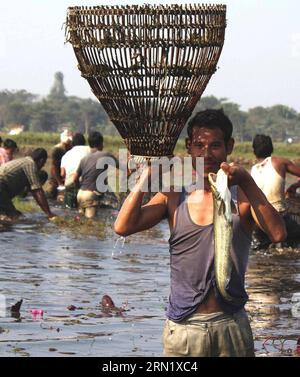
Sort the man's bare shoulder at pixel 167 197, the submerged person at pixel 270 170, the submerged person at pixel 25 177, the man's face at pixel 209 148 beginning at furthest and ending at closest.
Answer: the submerged person at pixel 25 177
the submerged person at pixel 270 170
the man's bare shoulder at pixel 167 197
the man's face at pixel 209 148

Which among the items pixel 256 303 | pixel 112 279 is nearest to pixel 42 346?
pixel 256 303

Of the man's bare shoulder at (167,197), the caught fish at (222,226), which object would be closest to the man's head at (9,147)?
the man's bare shoulder at (167,197)

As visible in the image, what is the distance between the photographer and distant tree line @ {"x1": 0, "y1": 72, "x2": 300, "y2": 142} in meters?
115

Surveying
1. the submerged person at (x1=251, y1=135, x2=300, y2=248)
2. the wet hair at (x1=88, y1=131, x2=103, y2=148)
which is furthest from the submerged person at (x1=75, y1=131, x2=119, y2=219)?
the submerged person at (x1=251, y1=135, x2=300, y2=248)

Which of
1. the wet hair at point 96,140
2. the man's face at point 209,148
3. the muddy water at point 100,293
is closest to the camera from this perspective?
the man's face at point 209,148

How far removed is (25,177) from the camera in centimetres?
1641

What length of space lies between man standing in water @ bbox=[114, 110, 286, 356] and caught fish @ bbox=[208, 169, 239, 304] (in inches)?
4.7

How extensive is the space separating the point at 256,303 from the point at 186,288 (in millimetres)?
A: 4992

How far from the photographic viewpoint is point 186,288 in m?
5.59

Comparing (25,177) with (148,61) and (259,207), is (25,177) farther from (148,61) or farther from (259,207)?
(259,207)

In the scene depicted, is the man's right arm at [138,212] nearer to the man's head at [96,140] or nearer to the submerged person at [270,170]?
the submerged person at [270,170]

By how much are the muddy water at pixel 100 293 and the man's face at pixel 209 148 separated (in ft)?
9.39

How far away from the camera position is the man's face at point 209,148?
18.4ft
